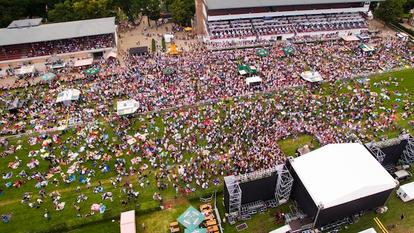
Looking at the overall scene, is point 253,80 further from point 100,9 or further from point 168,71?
point 100,9

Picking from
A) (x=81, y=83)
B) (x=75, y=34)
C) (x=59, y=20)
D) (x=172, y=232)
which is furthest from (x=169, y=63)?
(x=172, y=232)

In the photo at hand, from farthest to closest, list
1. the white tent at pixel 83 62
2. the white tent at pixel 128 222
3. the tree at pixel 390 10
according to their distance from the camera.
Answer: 1. the tree at pixel 390 10
2. the white tent at pixel 83 62
3. the white tent at pixel 128 222

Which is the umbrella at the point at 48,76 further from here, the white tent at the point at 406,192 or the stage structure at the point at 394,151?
the white tent at the point at 406,192

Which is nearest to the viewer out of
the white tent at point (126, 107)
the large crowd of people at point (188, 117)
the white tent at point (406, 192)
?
the white tent at point (406, 192)

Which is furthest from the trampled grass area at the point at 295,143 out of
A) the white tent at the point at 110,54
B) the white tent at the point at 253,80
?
the white tent at the point at 110,54

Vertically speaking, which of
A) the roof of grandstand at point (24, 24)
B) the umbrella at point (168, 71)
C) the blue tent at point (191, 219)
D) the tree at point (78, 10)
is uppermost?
the tree at point (78, 10)

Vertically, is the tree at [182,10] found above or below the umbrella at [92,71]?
above

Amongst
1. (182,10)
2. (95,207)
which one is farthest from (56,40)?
(95,207)
